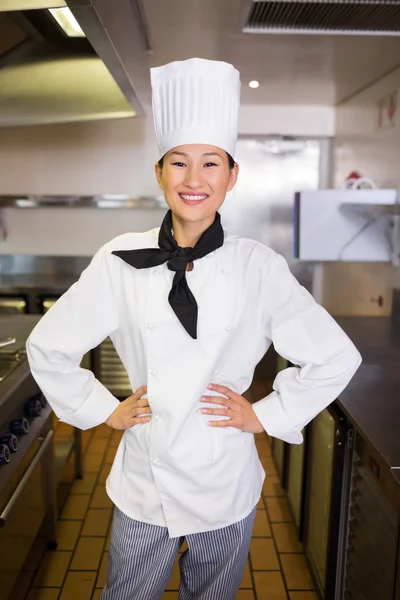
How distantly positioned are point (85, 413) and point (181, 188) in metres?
0.50

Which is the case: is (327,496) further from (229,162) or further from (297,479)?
(229,162)

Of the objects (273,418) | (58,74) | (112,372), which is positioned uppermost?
(58,74)

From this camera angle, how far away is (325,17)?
180cm

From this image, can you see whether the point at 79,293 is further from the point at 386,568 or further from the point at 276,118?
the point at 276,118

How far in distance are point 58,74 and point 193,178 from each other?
1.18m

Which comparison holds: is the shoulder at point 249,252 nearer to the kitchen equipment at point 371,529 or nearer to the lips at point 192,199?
the lips at point 192,199

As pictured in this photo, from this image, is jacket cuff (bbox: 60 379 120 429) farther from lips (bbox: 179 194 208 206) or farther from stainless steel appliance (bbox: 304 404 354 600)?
stainless steel appliance (bbox: 304 404 354 600)

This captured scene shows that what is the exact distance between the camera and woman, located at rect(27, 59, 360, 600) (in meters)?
1.07

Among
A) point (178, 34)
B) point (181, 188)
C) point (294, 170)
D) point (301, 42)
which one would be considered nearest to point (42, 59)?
point (178, 34)

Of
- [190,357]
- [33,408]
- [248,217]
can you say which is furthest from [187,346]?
[248,217]

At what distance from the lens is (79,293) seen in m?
1.09

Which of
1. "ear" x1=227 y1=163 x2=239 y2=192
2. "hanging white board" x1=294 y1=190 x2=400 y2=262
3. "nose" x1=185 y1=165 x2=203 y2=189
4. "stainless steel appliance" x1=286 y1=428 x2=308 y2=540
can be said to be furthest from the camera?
"hanging white board" x1=294 y1=190 x2=400 y2=262

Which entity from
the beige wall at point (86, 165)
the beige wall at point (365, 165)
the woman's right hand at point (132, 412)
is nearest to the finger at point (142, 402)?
the woman's right hand at point (132, 412)

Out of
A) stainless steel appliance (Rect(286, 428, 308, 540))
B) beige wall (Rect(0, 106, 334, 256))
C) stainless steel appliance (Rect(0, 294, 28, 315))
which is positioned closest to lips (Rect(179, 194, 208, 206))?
stainless steel appliance (Rect(286, 428, 308, 540))
